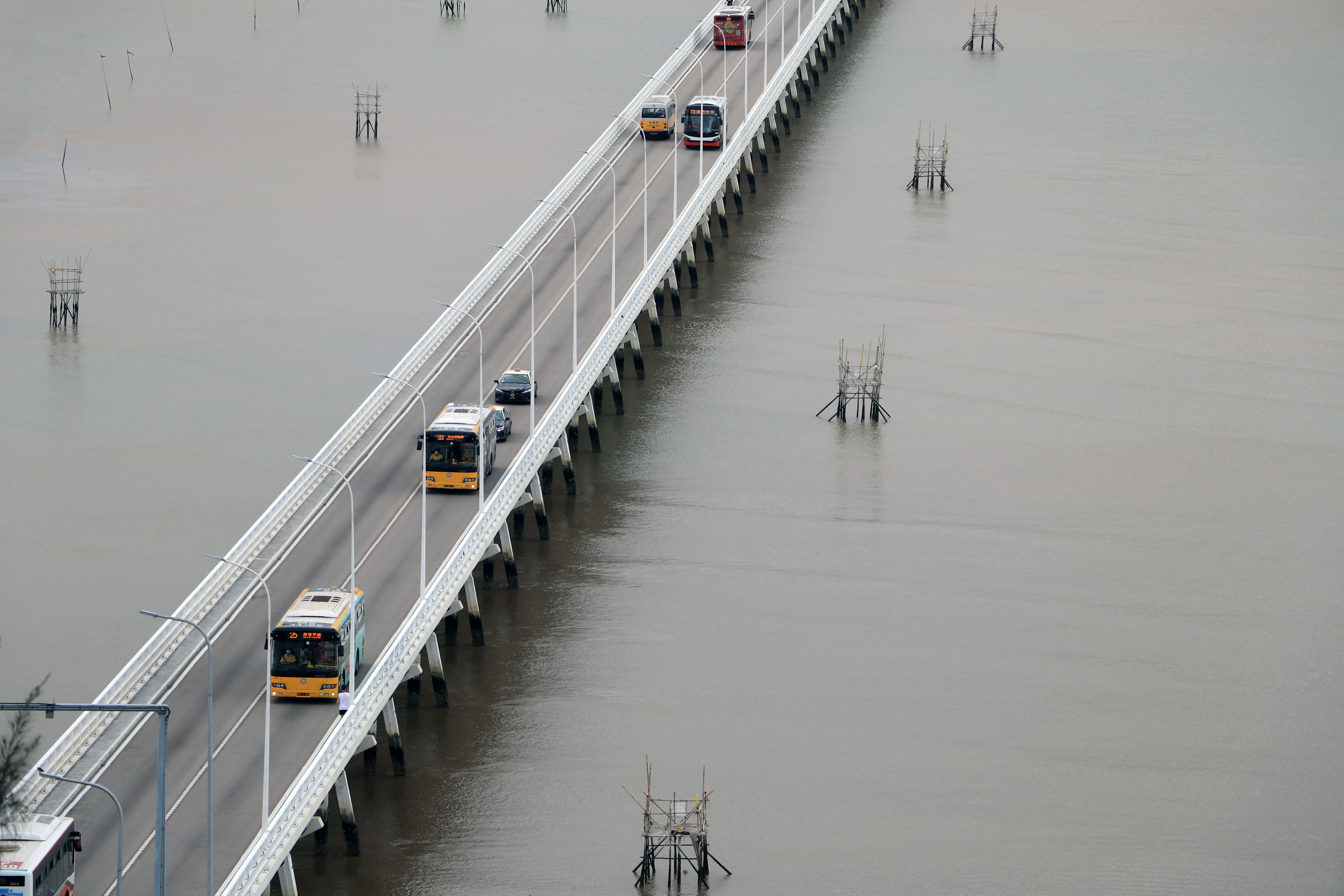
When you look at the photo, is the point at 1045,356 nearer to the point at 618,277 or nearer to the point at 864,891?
the point at 618,277

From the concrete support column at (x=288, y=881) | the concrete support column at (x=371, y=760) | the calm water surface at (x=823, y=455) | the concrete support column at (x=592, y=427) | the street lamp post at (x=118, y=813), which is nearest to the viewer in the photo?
the street lamp post at (x=118, y=813)

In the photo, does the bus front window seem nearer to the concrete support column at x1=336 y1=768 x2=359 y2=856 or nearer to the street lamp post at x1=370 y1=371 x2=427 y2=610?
the concrete support column at x1=336 y1=768 x2=359 y2=856

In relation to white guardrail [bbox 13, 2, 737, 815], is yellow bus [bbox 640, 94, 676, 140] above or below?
above

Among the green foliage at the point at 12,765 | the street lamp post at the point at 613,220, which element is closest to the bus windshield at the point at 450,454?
the street lamp post at the point at 613,220

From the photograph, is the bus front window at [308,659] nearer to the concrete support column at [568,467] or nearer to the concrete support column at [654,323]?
the concrete support column at [568,467]

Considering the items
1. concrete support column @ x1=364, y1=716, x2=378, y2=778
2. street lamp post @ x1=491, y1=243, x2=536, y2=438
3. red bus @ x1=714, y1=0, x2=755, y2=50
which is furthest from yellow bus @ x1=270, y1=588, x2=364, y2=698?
red bus @ x1=714, y1=0, x2=755, y2=50

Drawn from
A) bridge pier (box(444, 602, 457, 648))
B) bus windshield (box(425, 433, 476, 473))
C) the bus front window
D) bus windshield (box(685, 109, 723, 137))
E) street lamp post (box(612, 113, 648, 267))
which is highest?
bus windshield (box(685, 109, 723, 137))

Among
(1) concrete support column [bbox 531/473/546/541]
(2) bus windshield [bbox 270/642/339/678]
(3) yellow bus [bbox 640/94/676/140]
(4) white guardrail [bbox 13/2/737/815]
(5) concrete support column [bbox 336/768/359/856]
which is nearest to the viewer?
(4) white guardrail [bbox 13/2/737/815]
